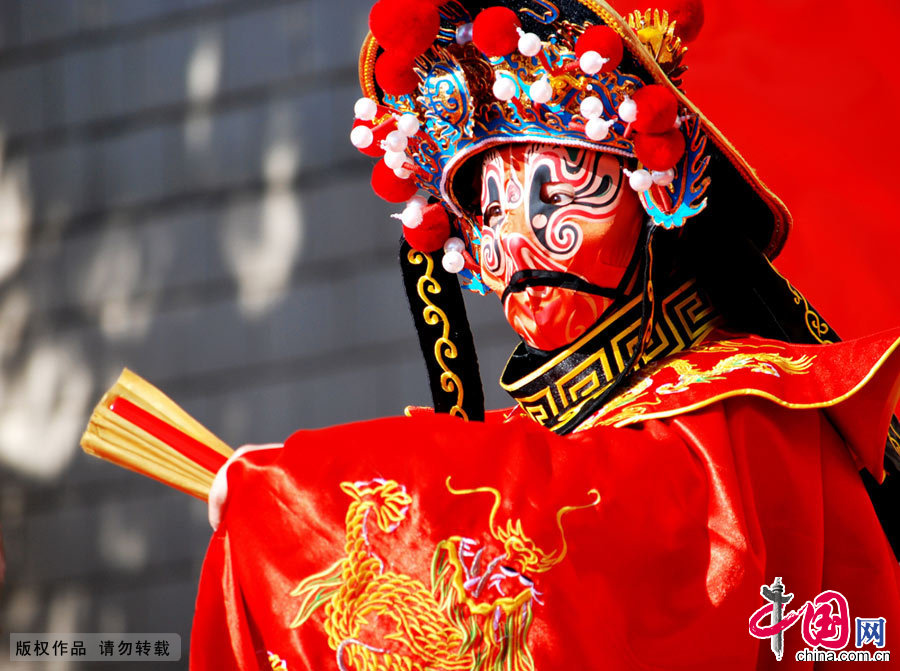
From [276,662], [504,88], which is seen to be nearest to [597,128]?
[504,88]

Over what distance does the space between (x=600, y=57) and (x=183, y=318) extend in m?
2.30

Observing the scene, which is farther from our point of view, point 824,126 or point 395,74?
point 824,126

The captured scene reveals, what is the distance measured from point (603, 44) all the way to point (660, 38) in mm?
144

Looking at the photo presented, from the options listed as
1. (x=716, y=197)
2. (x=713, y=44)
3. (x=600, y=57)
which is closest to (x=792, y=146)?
(x=713, y=44)

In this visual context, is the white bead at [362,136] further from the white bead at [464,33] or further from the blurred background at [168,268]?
the blurred background at [168,268]

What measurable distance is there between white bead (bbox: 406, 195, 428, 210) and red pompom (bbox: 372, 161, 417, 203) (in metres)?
0.01

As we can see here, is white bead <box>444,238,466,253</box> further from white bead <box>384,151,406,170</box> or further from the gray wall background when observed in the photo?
the gray wall background

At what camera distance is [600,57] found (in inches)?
76.4

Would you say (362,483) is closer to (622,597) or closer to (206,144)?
(622,597)

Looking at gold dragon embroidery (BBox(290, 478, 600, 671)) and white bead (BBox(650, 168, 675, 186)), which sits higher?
white bead (BBox(650, 168, 675, 186))

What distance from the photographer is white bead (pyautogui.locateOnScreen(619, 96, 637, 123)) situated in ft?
6.47

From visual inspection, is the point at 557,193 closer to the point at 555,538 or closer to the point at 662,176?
the point at 662,176

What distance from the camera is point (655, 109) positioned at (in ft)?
6.39

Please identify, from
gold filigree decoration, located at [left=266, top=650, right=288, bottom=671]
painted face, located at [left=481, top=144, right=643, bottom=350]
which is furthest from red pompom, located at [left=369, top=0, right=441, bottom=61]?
gold filigree decoration, located at [left=266, top=650, right=288, bottom=671]
